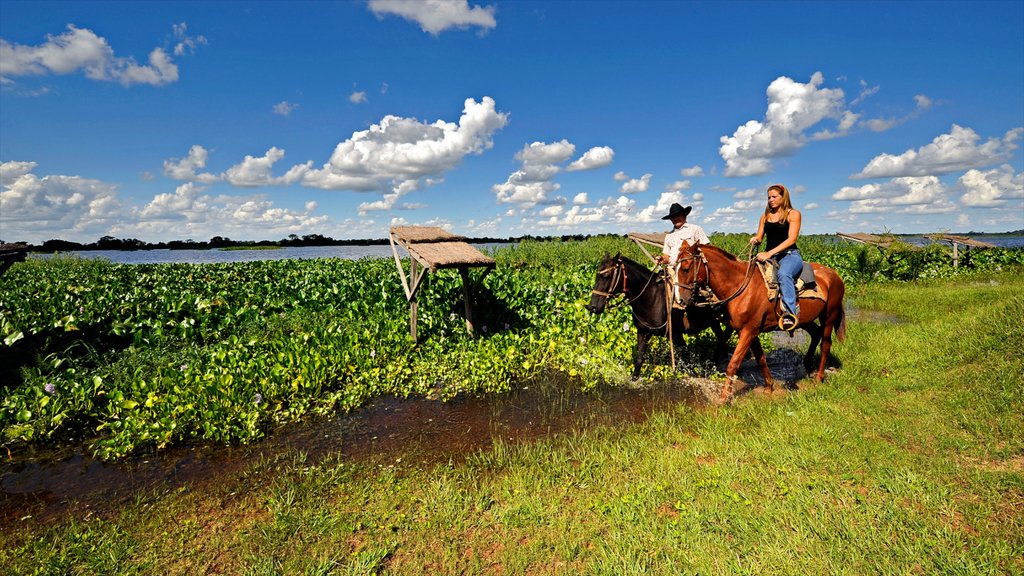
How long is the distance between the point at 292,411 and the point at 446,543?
411 centimetres

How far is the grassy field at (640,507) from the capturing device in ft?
11.2

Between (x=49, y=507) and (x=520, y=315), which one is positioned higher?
(x=520, y=315)

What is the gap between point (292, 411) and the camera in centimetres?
665

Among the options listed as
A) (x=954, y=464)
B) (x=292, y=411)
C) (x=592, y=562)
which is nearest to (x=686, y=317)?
(x=954, y=464)

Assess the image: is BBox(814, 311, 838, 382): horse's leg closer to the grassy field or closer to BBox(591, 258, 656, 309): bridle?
the grassy field

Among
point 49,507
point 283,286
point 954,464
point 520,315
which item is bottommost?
point 49,507

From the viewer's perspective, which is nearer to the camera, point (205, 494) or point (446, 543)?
point (446, 543)

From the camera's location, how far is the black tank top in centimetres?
684

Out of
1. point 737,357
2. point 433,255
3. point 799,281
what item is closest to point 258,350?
point 433,255

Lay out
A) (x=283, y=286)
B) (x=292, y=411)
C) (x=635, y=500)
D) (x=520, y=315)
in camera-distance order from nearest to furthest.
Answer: (x=635, y=500), (x=292, y=411), (x=520, y=315), (x=283, y=286)

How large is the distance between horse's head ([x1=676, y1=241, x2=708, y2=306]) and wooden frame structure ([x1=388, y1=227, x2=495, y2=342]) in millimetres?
3324

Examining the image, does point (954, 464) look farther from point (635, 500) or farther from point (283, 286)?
point (283, 286)

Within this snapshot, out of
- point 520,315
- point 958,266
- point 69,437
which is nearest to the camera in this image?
point 69,437

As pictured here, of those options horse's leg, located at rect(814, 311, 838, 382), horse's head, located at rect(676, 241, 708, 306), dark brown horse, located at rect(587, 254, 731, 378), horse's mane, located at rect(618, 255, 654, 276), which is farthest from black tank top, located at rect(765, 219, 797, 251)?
horse's mane, located at rect(618, 255, 654, 276)
